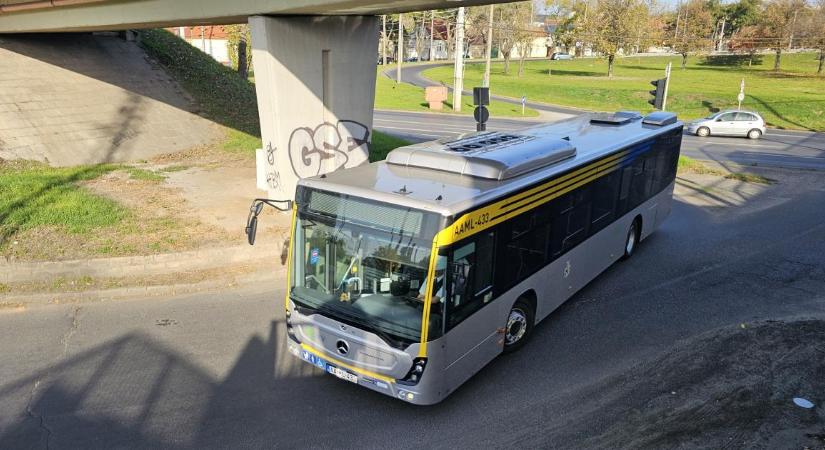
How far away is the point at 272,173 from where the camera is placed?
537 inches

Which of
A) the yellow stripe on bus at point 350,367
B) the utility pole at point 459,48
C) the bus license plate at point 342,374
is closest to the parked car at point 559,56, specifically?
the utility pole at point 459,48

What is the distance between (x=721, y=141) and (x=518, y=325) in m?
27.5

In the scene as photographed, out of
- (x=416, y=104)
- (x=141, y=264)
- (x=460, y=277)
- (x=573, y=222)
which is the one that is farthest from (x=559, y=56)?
(x=460, y=277)

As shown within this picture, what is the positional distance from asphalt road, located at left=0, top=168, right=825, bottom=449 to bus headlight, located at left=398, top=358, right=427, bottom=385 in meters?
0.55

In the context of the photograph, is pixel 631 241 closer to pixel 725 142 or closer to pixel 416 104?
pixel 725 142

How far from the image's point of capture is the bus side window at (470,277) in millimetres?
6070

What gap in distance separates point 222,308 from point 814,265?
10.9m

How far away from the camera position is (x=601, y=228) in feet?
32.5

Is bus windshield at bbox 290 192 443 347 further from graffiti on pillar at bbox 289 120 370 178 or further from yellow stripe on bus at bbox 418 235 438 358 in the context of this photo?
graffiti on pillar at bbox 289 120 370 178

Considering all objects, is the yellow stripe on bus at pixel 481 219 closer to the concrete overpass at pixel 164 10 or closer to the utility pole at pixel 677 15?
the concrete overpass at pixel 164 10

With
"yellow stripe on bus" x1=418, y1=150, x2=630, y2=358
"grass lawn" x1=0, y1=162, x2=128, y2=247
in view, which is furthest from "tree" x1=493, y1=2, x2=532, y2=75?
"yellow stripe on bus" x1=418, y1=150, x2=630, y2=358

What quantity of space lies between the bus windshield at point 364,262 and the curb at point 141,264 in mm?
4712

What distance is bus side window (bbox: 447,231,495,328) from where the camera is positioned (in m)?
6.07

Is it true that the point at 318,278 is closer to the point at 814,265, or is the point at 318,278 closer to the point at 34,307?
the point at 34,307
